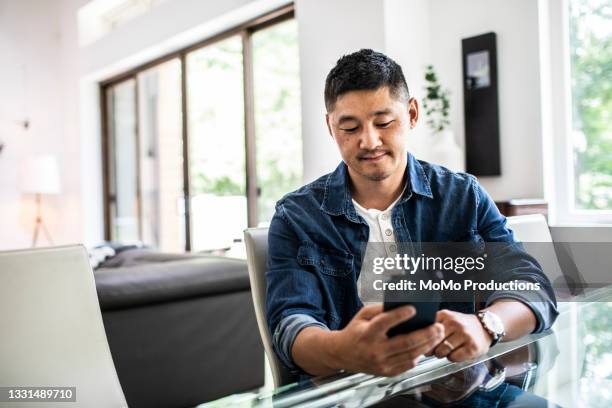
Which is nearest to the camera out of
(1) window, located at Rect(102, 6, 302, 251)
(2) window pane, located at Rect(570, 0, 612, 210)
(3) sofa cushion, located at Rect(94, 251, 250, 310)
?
(3) sofa cushion, located at Rect(94, 251, 250, 310)

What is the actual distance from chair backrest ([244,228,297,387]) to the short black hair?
0.33 metres

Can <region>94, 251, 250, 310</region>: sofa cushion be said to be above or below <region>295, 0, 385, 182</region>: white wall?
below

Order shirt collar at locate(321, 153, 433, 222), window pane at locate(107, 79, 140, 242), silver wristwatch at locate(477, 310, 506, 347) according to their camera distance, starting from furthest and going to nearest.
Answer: window pane at locate(107, 79, 140, 242) < shirt collar at locate(321, 153, 433, 222) < silver wristwatch at locate(477, 310, 506, 347)

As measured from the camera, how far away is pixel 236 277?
2502mm

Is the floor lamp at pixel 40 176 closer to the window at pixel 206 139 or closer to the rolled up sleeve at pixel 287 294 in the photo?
the window at pixel 206 139

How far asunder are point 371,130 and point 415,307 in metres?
0.53

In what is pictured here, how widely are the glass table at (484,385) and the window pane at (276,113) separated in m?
3.03

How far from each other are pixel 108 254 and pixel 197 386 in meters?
1.71

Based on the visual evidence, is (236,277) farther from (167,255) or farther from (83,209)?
(83,209)

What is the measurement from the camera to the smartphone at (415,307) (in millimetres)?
707

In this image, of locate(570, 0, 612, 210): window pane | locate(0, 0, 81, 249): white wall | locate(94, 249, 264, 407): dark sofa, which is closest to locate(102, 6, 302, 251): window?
locate(0, 0, 81, 249): white wall

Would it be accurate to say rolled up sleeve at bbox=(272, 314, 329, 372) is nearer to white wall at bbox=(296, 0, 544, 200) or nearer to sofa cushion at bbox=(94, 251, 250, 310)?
sofa cushion at bbox=(94, 251, 250, 310)

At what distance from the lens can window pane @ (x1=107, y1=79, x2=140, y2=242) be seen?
232 inches

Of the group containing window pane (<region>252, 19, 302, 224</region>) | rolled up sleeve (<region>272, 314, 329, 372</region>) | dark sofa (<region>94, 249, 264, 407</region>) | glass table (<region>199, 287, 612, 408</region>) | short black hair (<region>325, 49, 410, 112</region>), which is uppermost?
window pane (<region>252, 19, 302, 224</region>)
